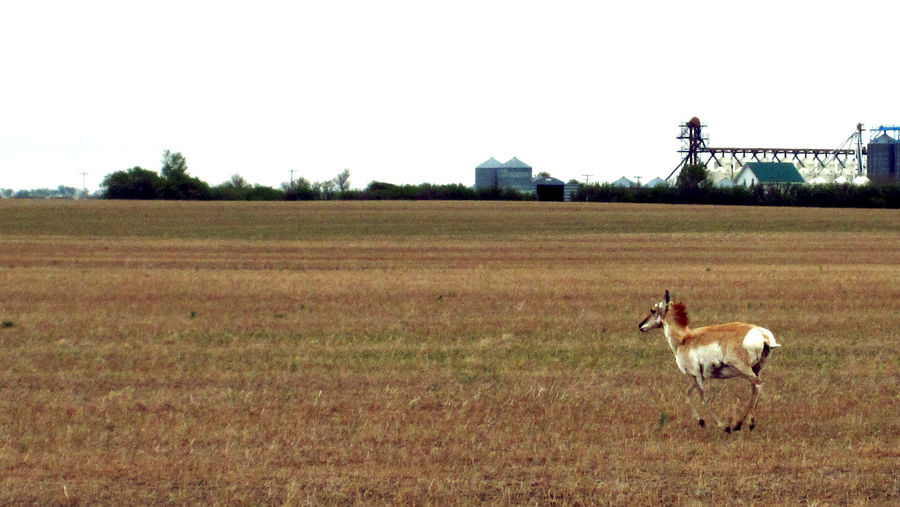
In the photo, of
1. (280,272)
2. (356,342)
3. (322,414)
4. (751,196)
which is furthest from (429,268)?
(751,196)

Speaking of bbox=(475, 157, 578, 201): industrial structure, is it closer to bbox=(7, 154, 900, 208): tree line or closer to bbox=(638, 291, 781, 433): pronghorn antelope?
bbox=(7, 154, 900, 208): tree line

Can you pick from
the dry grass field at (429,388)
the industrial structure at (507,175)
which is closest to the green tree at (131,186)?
the industrial structure at (507,175)

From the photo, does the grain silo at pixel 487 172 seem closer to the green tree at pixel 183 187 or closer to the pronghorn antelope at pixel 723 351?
the green tree at pixel 183 187

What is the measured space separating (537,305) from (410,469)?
1464 centimetres

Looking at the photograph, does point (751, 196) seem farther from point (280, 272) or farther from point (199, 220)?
point (280, 272)

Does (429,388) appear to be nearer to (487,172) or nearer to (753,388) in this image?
(753,388)

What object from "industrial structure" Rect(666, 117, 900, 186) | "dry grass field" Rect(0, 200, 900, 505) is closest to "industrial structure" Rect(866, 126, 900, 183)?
"industrial structure" Rect(666, 117, 900, 186)

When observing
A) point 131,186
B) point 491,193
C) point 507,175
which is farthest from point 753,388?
point 507,175

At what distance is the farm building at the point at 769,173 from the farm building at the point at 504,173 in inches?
1210

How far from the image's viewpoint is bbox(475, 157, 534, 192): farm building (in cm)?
16450

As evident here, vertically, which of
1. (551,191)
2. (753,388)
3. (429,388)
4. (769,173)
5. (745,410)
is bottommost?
(429,388)

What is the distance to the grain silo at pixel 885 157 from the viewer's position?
159 m

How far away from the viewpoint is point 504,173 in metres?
166

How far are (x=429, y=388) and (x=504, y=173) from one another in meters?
152
